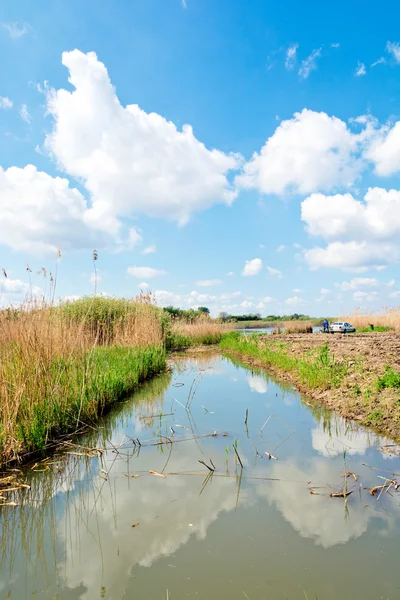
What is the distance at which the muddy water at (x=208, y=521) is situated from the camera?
2303 mm

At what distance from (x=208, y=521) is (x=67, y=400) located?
127 inches

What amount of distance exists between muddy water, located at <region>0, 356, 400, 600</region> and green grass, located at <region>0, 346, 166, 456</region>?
15.9 inches

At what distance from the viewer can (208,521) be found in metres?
2.96

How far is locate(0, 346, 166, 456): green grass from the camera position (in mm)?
4391

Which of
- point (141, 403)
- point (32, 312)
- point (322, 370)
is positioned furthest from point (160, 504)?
point (322, 370)

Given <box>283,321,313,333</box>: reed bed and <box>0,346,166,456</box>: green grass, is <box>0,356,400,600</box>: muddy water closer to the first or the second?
<box>0,346,166,456</box>: green grass

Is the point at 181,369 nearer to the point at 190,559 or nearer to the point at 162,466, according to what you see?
the point at 162,466

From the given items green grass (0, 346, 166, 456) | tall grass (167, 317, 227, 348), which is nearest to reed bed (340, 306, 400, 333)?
tall grass (167, 317, 227, 348)

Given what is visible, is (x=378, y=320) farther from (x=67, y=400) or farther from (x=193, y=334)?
(x=67, y=400)

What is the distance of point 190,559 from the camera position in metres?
2.51

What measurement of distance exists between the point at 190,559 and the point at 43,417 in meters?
2.92

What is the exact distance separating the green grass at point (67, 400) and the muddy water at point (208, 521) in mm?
405

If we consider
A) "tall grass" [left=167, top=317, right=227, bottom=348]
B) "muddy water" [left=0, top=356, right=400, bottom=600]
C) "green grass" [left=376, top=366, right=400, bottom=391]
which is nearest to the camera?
"muddy water" [left=0, top=356, right=400, bottom=600]

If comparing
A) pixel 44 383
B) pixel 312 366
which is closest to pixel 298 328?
pixel 312 366
